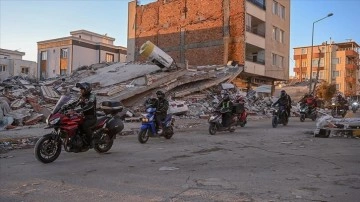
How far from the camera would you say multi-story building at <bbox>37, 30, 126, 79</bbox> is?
58781mm

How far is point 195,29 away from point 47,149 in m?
32.0

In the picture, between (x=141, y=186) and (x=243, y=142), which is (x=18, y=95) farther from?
(x=141, y=186)

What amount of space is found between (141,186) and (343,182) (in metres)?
3.06

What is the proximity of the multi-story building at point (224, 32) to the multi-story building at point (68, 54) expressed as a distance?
748 inches

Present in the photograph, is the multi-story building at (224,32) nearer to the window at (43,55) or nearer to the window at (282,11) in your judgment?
the window at (282,11)

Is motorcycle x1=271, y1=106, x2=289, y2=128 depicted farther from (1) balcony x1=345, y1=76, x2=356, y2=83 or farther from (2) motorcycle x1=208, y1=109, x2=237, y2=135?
(1) balcony x1=345, y1=76, x2=356, y2=83

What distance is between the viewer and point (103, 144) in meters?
8.27

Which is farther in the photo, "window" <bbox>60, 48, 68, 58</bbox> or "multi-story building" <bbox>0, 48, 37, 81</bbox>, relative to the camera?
"multi-story building" <bbox>0, 48, 37, 81</bbox>

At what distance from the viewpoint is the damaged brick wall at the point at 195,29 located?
34.3 meters

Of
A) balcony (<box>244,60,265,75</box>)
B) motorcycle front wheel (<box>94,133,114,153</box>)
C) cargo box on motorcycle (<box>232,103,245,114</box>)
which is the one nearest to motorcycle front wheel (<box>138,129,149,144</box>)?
motorcycle front wheel (<box>94,133,114,153</box>)

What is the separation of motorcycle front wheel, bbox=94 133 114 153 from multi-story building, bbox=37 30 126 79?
5133cm

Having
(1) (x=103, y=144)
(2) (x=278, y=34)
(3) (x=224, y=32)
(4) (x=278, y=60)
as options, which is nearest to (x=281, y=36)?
(2) (x=278, y=34)

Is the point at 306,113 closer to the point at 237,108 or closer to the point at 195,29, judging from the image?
the point at 237,108

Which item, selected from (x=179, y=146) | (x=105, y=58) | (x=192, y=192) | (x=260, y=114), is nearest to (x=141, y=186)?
(x=192, y=192)
